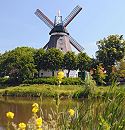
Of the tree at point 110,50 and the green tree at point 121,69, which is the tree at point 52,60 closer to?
the tree at point 110,50

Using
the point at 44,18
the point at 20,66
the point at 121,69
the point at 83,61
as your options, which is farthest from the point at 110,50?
the point at 121,69

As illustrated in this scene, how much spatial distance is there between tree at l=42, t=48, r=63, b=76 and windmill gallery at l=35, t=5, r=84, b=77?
436 centimetres

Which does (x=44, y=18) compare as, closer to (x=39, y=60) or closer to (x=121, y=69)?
(x=39, y=60)

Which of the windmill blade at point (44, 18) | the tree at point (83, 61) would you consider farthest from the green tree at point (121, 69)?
the windmill blade at point (44, 18)

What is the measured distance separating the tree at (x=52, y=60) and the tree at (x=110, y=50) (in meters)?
5.46

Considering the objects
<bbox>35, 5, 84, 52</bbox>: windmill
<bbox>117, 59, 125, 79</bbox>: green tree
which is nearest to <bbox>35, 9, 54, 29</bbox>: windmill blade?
<bbox>35, 5, 84, 52</bbox>: windmill

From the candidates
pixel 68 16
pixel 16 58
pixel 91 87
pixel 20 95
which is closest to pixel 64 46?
pixel 68 16

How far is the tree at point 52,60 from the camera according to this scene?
2235 inches

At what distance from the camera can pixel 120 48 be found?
56656mm

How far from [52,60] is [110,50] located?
26.2 feet

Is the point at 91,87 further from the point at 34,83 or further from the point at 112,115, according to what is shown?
the point at 34,83

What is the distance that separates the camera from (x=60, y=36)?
65.4 meters

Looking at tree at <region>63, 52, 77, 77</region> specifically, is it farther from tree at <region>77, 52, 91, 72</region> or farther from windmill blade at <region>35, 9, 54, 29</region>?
windmill blade at <region>35, 9, 54, 29</region>

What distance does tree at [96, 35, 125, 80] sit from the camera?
178 feet
